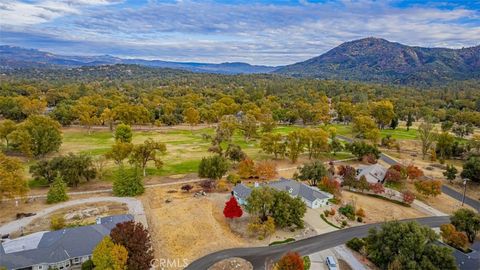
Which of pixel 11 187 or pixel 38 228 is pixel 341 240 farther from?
pixel 11 187

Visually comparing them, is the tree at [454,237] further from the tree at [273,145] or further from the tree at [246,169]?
the tree at [273,145]

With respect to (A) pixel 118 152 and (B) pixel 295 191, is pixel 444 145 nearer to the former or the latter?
(B) pixel 295 191

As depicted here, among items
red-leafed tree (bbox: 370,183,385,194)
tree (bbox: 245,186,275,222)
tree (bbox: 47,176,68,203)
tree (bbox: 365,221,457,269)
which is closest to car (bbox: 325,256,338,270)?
tree (bbox: 365,221,457,269)

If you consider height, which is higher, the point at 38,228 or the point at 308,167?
the point at 308,167

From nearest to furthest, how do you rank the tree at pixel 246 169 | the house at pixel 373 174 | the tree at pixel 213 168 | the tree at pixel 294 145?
the tree at pixel 213 168
the tree at pixel 246 169
the house at pixel 373 174
the tree at pixel 294 145

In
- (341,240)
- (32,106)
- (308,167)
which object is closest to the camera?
(341,240)

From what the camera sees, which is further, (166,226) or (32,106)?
(32,106)

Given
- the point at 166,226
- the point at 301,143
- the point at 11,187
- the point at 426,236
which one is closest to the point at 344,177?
the point at 301,143

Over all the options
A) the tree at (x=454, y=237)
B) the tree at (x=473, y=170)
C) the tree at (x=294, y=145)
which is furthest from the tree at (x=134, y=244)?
the tree at (x=473, y=170)
